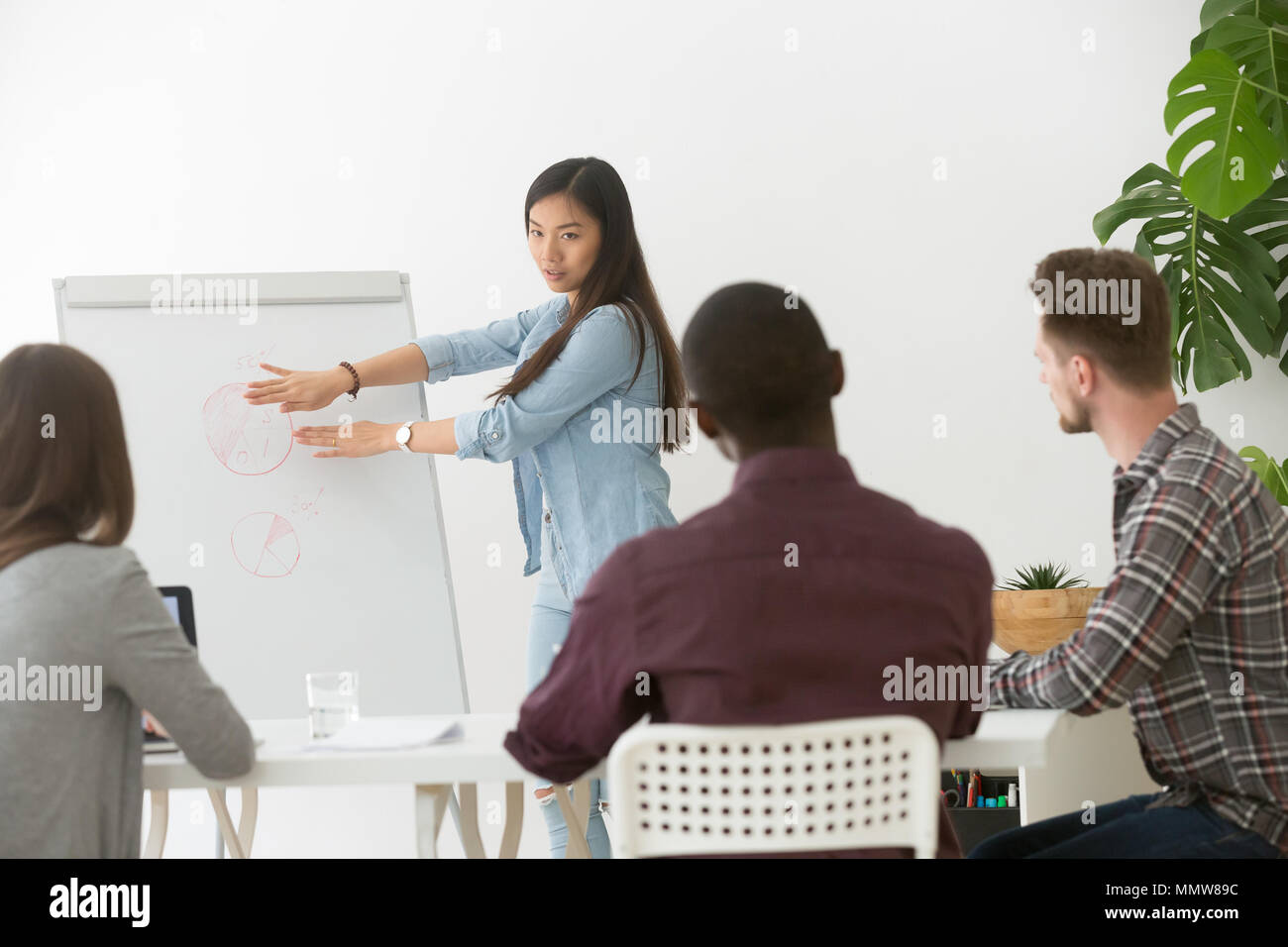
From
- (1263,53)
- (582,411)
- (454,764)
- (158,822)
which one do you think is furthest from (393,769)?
Answer: (1263,53)

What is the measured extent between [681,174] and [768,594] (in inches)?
93.7

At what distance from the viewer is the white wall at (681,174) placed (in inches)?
131

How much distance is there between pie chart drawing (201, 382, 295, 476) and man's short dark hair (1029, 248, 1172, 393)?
1.71 meters

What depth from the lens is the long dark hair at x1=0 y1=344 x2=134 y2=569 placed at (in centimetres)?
142

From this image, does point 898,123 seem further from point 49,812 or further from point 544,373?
point 49,812

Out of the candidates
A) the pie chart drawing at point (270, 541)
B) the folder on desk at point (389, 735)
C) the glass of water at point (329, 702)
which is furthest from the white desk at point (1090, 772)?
the pie chart drawing at point (270, 541)

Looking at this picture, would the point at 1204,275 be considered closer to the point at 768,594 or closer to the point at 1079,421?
the point at 1079,421

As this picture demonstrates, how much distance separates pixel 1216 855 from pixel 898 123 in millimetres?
2408

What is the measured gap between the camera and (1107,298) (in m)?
1.55

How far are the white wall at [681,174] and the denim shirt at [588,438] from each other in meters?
0.94

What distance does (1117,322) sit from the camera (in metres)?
1.56

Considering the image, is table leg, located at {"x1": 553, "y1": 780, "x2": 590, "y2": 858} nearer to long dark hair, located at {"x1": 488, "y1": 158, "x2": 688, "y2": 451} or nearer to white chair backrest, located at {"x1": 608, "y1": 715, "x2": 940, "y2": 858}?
white chair backrest, located at {"x1": 608, "y1": 715, "x2": 940, "y2": 858}

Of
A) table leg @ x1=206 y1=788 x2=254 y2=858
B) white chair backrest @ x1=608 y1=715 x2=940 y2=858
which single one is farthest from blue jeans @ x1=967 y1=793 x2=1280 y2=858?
table leg @ x1=206 y1=788 x2=254 y2=858

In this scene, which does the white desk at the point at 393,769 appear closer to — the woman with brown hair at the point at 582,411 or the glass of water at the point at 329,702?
the glass of water at the point at 329,702
